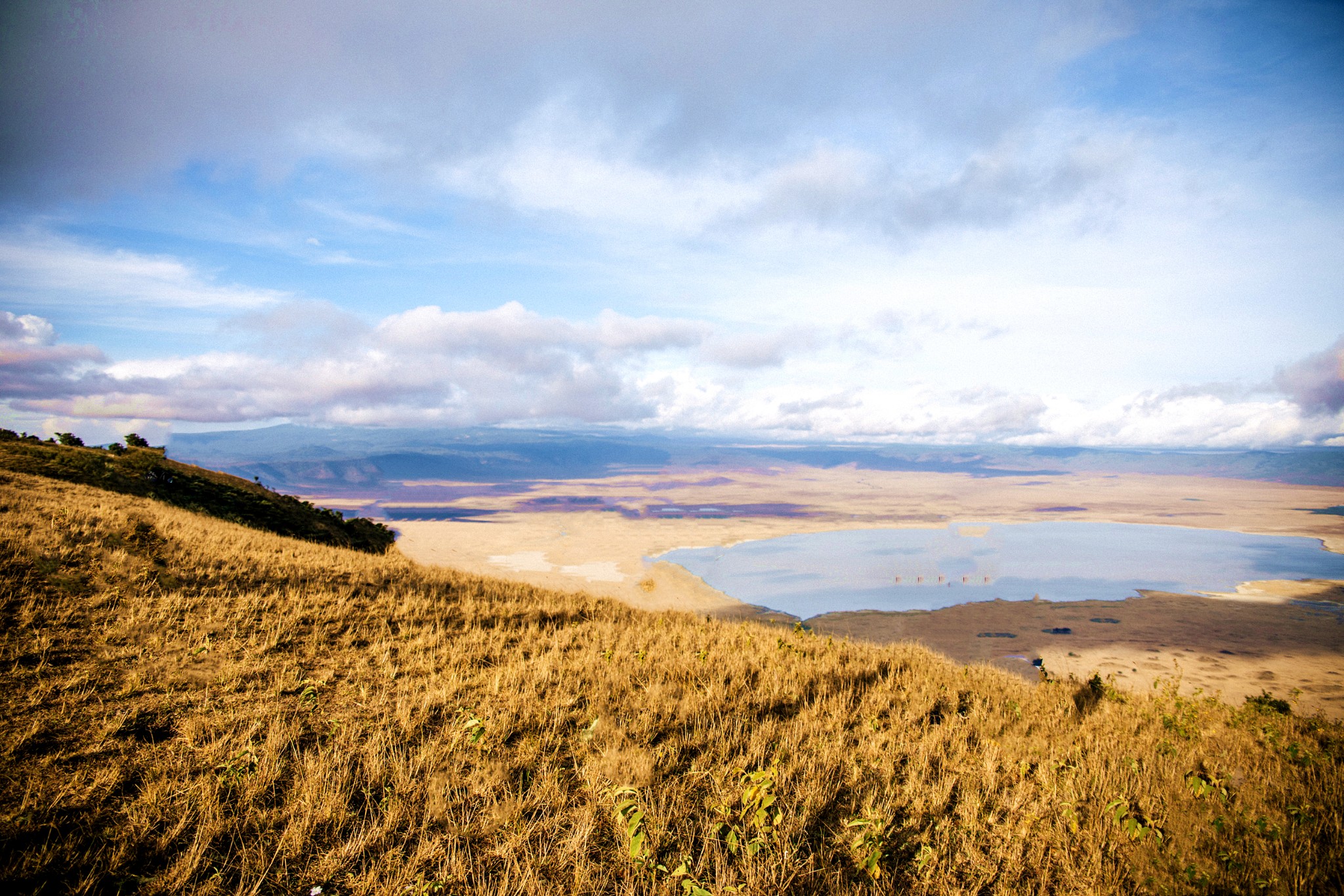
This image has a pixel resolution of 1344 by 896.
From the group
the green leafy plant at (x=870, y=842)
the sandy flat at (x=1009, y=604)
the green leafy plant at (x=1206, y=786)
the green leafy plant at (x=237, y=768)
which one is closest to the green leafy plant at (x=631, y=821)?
the green leafy plant at (x=870, y=842)

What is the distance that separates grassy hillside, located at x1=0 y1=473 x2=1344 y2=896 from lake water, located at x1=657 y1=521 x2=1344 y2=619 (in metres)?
38.4

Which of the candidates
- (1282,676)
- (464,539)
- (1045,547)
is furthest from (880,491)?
(1282,676)

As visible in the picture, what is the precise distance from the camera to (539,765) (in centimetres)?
528

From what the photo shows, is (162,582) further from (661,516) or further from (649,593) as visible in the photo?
(661,516)

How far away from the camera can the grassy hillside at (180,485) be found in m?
16.6

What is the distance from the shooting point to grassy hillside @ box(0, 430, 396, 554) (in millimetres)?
16594

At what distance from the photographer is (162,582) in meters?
8.55

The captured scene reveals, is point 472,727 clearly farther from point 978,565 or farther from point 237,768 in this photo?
point 978,565

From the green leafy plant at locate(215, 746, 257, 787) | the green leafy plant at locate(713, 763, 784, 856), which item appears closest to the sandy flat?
the green leafy plant at locate(215, 746, 257, 787)

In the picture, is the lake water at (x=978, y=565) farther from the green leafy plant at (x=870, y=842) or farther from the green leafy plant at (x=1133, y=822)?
the green leafy plant at (x=870, y=842)

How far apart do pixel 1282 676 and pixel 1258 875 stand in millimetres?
37270

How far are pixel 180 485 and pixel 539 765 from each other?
70.1 feet

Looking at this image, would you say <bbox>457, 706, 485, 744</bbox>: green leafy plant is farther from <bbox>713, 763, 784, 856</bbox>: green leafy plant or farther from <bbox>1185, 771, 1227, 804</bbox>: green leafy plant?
<bbox>1185, 771, 1227, 804</bbox>: green leafy plant

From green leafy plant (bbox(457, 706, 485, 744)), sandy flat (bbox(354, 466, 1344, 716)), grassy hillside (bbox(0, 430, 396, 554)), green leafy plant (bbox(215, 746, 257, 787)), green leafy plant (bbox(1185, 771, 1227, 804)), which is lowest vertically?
sandy flat (bbox(354, 466, 1344, 716))
